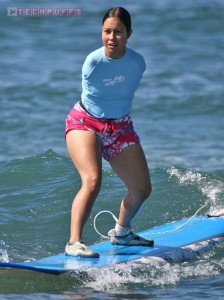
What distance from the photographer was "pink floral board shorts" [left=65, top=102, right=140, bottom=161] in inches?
288

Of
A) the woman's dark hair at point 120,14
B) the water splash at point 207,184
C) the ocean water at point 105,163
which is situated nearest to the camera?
the woman's dark hair at point 120,14

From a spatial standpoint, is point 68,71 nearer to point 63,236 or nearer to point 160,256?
point 63,236

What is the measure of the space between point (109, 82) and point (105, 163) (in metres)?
4.93

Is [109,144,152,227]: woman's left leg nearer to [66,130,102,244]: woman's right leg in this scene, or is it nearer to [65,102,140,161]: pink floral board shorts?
[65,102,140,161]: pink floral board shorts

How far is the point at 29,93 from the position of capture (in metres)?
17.6

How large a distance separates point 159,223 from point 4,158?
17.2 feet

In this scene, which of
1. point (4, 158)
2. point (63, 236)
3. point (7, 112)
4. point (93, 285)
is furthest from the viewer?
point (7, 112)

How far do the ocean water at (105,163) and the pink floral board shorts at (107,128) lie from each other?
92 cm

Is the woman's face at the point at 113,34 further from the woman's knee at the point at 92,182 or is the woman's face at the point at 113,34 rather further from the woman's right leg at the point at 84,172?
the woman's knee at the point at 92,182

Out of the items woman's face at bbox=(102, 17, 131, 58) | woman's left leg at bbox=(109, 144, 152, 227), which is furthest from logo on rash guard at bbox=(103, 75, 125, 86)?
woman's left leg at bbox=(109, 144, 152, 227)

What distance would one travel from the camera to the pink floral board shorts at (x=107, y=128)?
24.0ft

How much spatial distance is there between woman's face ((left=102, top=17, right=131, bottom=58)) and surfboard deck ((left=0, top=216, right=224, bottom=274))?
155 cm

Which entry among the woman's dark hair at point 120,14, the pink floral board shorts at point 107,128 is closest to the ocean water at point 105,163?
the pink floral board shorts at point 107,128

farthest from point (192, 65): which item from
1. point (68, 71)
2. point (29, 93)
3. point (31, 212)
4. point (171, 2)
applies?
point (31, 212)
